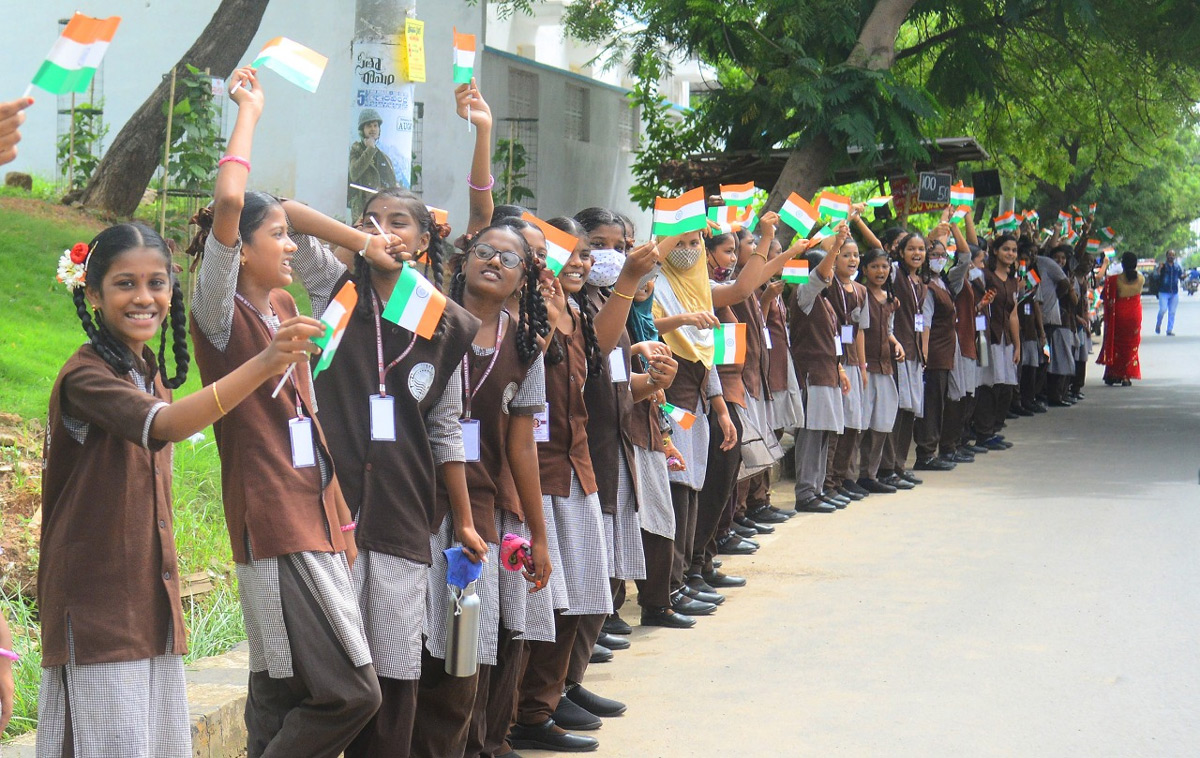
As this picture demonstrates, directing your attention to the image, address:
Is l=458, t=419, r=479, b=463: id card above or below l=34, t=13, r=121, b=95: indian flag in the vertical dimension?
below

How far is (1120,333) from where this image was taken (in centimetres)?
1972

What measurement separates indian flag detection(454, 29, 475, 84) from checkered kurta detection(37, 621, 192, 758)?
106 inches

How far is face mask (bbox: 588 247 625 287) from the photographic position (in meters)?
5.50

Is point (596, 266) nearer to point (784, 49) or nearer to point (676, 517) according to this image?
point (676, 517)

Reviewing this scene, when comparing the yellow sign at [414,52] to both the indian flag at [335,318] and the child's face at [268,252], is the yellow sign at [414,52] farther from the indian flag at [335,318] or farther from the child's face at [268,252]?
the indian flag at [335,318]

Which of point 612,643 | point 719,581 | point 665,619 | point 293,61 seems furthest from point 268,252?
point 719,581

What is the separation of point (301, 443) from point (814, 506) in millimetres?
6857

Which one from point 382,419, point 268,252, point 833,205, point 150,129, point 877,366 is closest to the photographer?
point 268,252

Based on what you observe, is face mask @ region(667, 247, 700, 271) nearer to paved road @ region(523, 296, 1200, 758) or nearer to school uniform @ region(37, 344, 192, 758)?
paved road @ region(523, 296, 1200, 758)

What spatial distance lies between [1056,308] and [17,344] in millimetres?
12210

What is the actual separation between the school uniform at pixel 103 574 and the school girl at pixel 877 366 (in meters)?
7.90

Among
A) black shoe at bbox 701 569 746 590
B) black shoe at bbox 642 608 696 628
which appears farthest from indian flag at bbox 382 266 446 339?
black shoe at bbox 701 569 746 590

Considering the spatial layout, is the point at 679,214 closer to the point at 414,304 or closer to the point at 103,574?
the point at 414,304

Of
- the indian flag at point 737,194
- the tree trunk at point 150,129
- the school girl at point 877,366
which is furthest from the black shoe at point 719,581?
the tree trunk at point 150,129
